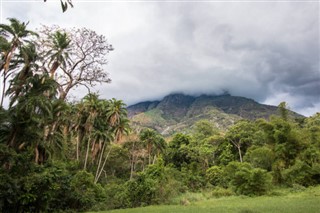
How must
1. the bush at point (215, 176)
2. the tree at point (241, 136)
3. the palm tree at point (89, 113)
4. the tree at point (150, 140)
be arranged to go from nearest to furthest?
1. the palm tree at point (89, 113)
2. the bush at point (215, 176)
3. the tree at point (150, 140)
4. the tree at point (241, 136)

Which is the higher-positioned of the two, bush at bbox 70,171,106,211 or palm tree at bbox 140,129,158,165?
palm tree at bbox 140,129,158,165

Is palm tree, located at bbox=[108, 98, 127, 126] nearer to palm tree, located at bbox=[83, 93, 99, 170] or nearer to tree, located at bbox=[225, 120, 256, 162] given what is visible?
palm tree, located at bbox=[83, 93, 99, 170]

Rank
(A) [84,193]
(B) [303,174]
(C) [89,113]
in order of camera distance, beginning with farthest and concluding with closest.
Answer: (C) [89,113]
(B) [303,174]
(A) [84,193]

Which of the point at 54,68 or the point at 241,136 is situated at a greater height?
the point at 54,68

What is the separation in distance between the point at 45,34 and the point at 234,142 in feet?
137

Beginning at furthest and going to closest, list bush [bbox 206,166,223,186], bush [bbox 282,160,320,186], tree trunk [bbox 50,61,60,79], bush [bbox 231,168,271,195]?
1. bush [bbox 206,166,223,186]
2. bush [bbox 282,160,320,186]
3. bush [bbox 231,168,271,195]
4. tree trunk [bbox 50,61,60,79]

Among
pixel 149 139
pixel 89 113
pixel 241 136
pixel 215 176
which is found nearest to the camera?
pixel 89 113

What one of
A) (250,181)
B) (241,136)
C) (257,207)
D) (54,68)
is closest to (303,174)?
(250,181)

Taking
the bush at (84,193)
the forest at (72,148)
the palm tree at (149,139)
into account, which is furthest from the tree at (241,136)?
the bush at (84,193)

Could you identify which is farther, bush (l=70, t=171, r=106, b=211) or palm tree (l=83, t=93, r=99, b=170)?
palm tree (l=83, t=93, r=99, b=170)

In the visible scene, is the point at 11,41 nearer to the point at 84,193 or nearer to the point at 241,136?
the point at 84,193

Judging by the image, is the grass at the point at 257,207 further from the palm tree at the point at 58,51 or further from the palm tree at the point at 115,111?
the palm tree at the point at 115,111

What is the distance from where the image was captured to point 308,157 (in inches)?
1201

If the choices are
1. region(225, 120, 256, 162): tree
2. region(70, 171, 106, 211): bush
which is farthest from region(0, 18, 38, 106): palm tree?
region(225, 120, 256, 162): tree
